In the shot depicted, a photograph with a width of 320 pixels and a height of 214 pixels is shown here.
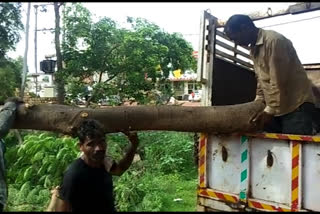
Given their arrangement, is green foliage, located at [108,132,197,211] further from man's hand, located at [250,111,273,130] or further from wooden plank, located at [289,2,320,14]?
wooden plank, located at [289,2,320,14]

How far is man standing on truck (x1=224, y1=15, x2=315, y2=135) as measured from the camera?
3.17 metres

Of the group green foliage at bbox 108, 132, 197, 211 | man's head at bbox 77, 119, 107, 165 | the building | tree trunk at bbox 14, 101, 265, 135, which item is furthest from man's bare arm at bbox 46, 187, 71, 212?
the building

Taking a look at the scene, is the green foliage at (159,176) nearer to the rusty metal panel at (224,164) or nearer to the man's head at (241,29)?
the rusty metal panel at (224,164)

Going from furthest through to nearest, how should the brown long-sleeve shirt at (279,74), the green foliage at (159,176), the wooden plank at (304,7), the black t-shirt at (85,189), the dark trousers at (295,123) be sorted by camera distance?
the green foliage at (159,176)
the wooden plank at (304,7)
the dark trousers at (295,123)
the brown long-sleeve shirt at (279,74)
the black t-shirt at (85,189)

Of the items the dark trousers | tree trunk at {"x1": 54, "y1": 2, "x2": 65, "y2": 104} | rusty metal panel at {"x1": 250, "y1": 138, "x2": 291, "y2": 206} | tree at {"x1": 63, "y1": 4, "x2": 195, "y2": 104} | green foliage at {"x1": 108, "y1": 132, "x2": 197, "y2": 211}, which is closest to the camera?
rusty metal panel at {"x1": 250, "y1": 138, "x2": 291, "y2": 206}

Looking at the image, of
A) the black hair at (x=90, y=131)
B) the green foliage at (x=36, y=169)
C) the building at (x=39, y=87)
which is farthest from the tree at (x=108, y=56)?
the black hair at (x=90, y=131)

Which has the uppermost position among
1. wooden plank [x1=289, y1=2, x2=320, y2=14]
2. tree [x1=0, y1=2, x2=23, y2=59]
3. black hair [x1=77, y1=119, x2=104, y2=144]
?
tree [x1=0, y1=2, x2=23, y2=59]

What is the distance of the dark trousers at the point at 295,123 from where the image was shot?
326 cm

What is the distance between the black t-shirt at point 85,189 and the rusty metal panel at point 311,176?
1390 mm

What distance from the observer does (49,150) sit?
5.71m

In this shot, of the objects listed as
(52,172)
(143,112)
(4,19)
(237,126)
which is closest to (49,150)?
(52,172)

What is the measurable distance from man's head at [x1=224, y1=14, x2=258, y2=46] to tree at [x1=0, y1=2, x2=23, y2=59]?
865cm

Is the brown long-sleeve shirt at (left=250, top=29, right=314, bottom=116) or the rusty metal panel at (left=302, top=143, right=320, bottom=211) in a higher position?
the brown long-sleeve shirt at (left=250, top=29, right=314, bottom=116)

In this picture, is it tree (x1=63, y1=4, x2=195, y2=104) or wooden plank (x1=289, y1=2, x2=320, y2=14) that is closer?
wooden plank (x1=289, y1=2, x2=320, y2=14)
